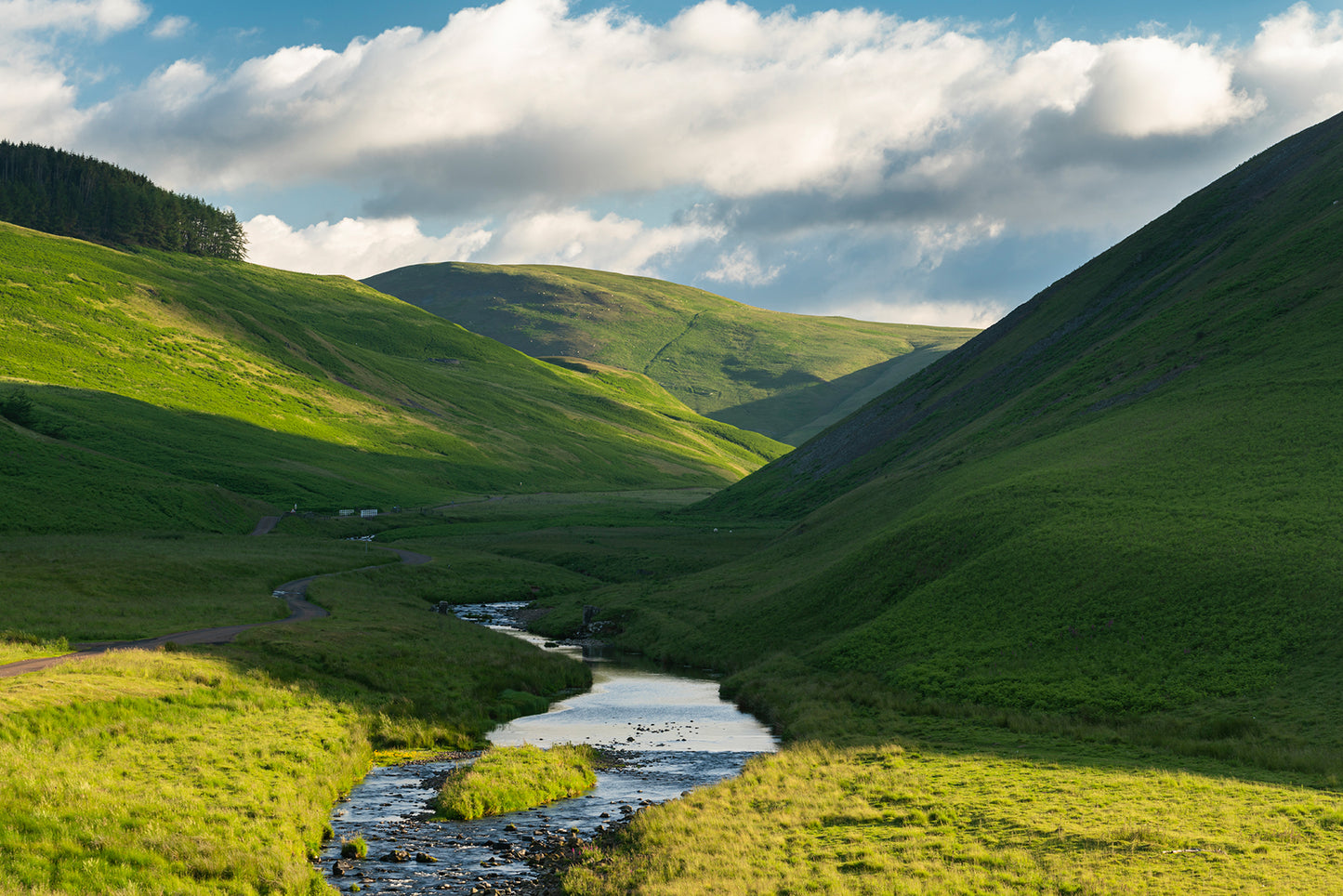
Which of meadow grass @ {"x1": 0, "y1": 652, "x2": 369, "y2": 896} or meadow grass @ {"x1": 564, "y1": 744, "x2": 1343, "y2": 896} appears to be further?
meadow grass @ {"x1": 0, "y1": 652, "x2": 369, "y2": 896}

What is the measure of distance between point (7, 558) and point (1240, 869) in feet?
277

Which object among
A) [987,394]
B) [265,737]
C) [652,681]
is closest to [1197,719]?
[652,681]

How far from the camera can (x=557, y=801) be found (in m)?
37.0

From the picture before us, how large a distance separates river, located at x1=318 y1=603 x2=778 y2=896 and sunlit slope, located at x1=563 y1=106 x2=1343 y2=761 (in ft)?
17.8

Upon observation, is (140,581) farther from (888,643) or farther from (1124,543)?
(1124,543)

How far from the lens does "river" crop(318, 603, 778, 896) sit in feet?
94.2

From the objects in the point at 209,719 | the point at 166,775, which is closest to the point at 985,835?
the point at 166,775

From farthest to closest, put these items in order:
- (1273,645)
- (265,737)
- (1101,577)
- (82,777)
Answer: (1101,577) → (1273,645) → (265,737) → (82,777)

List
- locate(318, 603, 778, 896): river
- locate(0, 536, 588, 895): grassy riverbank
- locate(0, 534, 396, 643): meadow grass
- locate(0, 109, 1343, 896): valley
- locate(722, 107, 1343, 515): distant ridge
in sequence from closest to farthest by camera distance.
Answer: locate(0, 536, 588, 895): grassy riverbank < locate(0, 109, 1343, 896): valley < locate(318, 603, 778, 896): river < locate(0, 534, 396, 643): meadow grass < locate(722, 107, 1343, 515): distant ridge

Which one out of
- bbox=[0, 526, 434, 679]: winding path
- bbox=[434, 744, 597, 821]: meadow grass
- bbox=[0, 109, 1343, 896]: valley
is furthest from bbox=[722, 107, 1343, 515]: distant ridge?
bbox=[434, 744, 597, 821]: meadow grass

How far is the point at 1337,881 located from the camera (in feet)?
74.1

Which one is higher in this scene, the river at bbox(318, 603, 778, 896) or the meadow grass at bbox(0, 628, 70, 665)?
the meadow grass at bbox(0, 628, 70, 665)

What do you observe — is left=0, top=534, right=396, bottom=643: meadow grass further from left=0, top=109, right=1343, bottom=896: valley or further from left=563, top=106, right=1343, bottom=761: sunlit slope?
left=563, top=106, right=1343, bottom=761: sunlit slope

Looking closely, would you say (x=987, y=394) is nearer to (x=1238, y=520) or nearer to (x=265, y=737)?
(x=1238, y=520)
